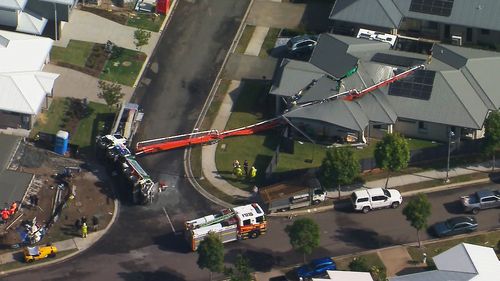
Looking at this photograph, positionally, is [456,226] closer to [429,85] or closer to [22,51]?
[429,85]

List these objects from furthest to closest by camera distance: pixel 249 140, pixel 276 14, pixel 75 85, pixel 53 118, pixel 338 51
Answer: pixel 276 14 → pixel 75 85 → pixel 338 51 → pixel 53 118 → pixel 249 140

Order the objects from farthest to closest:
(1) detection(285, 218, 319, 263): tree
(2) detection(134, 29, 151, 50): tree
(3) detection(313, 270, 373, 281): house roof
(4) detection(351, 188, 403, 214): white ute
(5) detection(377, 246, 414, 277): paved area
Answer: (2) detection(134, 29, 151, 50): tree, (4) detection(351, 188, 403, 214): white ute, (5) detection(377, 246, 414, 277): paved area, (1) detection(285, 218, 319, 263): tree, (3) detection(313, 270, 373, 281): house roof

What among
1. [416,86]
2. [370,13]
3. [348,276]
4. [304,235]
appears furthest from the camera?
[370,13]

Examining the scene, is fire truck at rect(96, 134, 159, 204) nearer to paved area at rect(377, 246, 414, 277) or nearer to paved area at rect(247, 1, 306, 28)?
paved area at rect(377, 246, 414, 277)

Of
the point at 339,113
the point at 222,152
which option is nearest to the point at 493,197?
the point at 339,113

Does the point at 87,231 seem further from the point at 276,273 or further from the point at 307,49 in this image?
the point at 307,49

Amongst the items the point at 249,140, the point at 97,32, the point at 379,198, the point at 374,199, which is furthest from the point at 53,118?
the point at 379,198

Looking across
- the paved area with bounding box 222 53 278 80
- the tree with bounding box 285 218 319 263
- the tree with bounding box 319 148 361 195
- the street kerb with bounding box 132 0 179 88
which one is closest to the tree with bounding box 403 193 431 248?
the tree with bounding box 319 148 361 195

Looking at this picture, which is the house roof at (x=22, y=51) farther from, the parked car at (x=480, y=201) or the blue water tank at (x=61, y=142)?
the parked car at (x=480, y=201)
